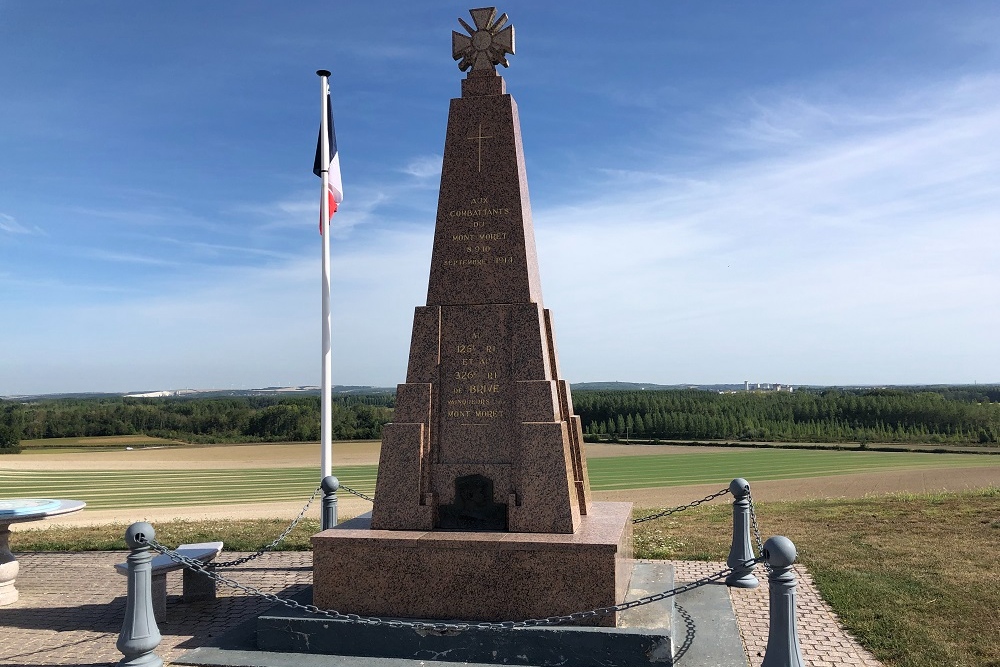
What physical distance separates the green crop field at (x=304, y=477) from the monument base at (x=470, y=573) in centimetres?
1536

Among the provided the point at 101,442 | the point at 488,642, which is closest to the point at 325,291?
the point at 488,642

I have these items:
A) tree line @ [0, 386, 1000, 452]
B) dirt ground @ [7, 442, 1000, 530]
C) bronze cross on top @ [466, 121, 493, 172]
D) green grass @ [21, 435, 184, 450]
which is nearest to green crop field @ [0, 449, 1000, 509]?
dirt ground @ [7, 442, 1000, 530]

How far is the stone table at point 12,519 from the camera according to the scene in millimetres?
7785

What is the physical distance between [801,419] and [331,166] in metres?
69.3

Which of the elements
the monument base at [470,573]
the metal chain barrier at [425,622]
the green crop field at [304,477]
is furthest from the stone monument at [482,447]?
the green crop field at [304,477]

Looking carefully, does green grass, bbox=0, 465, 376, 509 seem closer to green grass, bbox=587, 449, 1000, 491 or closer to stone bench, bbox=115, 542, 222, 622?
green grass, bbox=587, 449, 1000, 491

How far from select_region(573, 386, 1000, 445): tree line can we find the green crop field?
48.6ft

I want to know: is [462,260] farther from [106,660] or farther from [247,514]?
[247,514]

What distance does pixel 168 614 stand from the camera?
298 inches

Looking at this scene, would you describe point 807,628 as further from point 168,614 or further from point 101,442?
point 101,442

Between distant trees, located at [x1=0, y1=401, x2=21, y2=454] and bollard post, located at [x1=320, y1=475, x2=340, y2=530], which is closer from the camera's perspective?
bollard post, located at [x1=320, y1=475, x2=340, y2=530]

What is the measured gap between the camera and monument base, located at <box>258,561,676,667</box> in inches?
225

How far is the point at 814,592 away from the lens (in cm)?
801

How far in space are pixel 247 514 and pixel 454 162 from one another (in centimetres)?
1169
